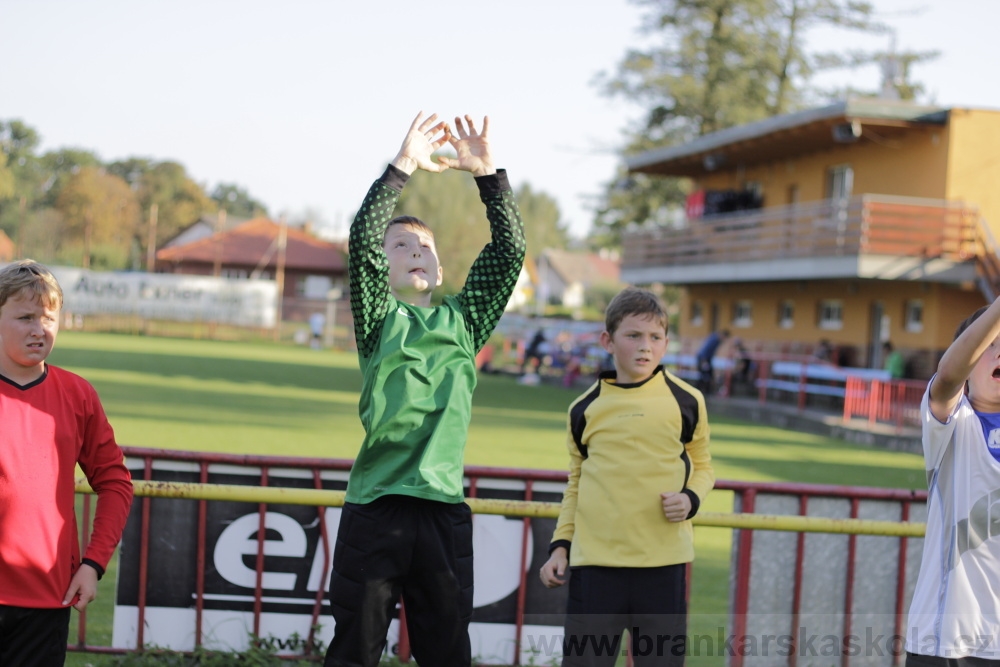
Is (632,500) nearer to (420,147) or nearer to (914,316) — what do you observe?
(420,147)

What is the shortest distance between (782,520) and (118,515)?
9.81 feet

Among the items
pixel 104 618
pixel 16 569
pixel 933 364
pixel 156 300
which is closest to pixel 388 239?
pixel 16 569

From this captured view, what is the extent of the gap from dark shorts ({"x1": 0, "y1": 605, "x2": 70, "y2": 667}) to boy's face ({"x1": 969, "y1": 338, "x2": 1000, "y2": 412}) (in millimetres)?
2983

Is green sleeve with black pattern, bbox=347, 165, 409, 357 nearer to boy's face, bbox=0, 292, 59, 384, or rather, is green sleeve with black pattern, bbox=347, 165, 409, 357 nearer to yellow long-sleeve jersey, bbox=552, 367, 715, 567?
boy's face, bbox=0, 292, 59, 384

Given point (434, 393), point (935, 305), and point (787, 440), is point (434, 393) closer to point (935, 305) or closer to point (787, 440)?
point (787, 440)

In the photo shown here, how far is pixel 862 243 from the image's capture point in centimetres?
2719

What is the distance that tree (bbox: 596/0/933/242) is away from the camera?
42.1 metres

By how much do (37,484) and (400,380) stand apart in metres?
1.15

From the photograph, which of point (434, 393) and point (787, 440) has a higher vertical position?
point (434, 393)

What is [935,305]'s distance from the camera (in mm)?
27391

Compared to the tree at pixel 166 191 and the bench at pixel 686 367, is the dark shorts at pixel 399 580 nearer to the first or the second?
the bench at pixel 686 367

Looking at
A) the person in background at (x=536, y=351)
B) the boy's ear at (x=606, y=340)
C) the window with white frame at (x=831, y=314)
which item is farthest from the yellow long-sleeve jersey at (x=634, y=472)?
the person in background at (x=536, y=351)

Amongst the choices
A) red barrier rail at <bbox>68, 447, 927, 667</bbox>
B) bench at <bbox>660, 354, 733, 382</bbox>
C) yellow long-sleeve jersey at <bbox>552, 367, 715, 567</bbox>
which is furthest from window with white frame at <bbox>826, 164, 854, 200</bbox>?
yellow long-sleeve jersey at <bbox>552, 367, 715, 567</bbox>

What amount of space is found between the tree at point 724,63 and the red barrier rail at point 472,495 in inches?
1540
